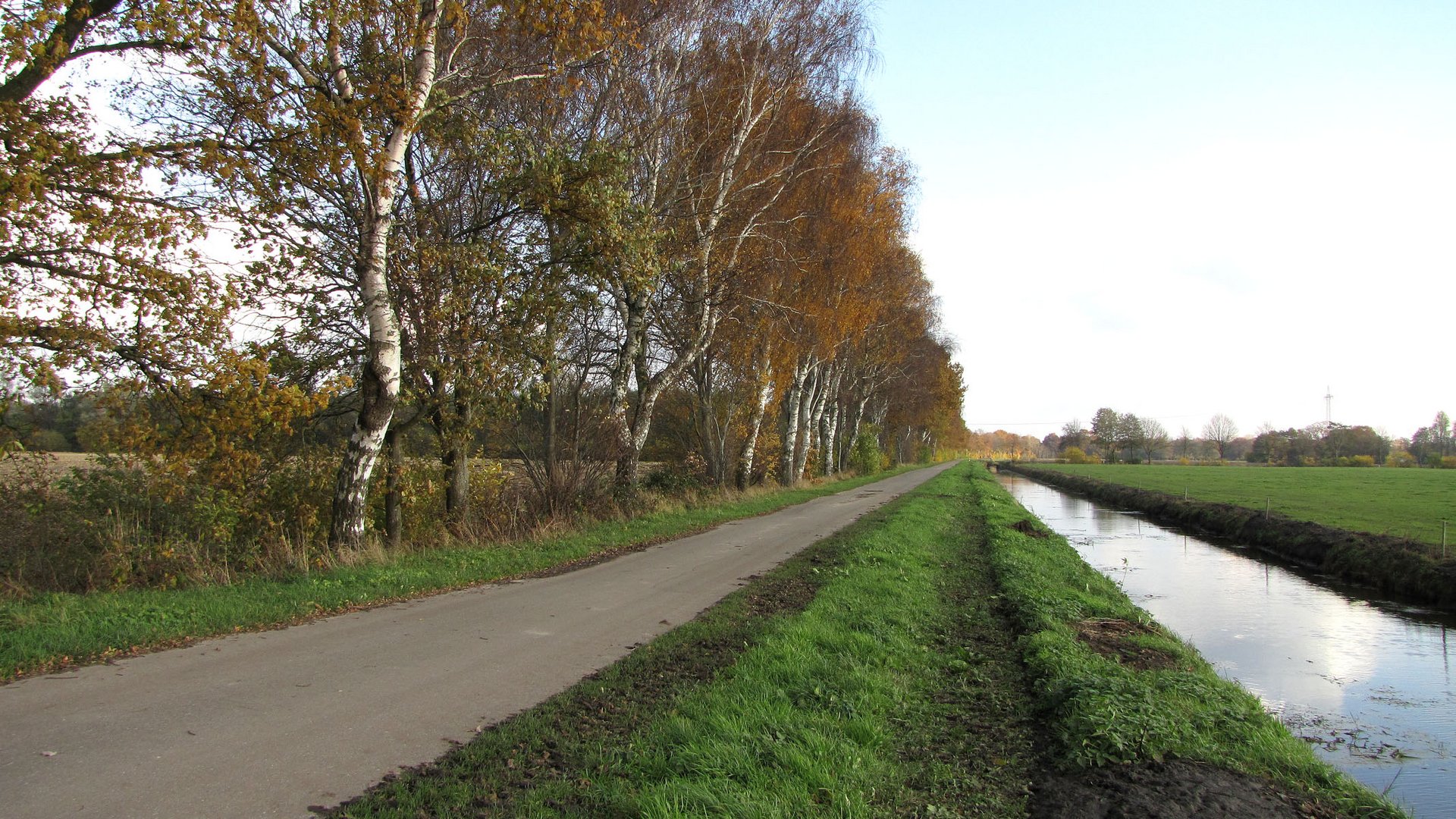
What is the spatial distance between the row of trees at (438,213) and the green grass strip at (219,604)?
5.20 ft

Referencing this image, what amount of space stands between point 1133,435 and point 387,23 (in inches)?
5089

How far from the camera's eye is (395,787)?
13.1 ft

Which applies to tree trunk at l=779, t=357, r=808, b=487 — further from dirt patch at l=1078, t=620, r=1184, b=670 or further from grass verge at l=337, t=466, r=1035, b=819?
grass verge at l=337, t=466, r=1035, b=819

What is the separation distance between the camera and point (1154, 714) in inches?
223

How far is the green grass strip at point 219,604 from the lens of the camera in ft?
19.6

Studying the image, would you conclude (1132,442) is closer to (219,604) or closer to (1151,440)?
(1151,440)

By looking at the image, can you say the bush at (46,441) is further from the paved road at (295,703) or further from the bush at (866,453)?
the bush at (866,453)

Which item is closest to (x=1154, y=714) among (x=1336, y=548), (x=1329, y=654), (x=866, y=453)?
(x=1329, y=654)

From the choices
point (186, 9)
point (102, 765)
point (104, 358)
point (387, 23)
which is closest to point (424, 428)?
point (104, 358)

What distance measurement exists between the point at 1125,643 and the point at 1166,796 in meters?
4.32

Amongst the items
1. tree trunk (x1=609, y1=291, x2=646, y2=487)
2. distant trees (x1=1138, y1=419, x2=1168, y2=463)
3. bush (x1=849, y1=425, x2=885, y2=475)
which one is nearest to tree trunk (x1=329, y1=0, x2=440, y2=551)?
tree trunk (x1=609, y1=291, x2=646, y2=487)

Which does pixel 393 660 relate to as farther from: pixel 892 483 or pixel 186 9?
pixel 892 483

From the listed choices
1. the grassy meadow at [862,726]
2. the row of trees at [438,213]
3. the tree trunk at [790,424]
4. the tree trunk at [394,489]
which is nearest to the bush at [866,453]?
the tree trunk at [790,424]

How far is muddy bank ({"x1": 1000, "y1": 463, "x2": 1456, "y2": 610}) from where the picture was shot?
14406 mm
